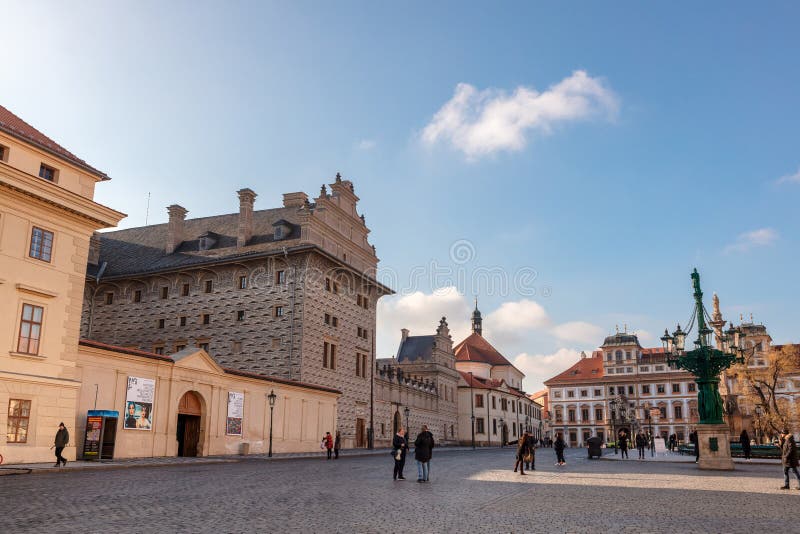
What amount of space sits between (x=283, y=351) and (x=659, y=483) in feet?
84.1

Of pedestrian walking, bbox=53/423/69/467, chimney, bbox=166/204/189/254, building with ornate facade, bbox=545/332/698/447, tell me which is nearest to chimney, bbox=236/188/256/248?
chimney, bbox=166/204/189/254

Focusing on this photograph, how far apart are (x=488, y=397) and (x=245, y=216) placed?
49.2 m

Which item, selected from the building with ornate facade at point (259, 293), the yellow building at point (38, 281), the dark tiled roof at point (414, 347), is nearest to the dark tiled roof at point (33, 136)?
the yellow building at point (38, 281)

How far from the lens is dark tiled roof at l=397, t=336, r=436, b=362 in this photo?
78.1 m

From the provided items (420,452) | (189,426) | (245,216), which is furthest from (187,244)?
(420,452)

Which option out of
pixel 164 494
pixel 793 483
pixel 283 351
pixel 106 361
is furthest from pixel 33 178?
pixel 793 483

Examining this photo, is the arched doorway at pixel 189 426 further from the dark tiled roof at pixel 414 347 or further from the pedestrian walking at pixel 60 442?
the dark tiled roof at pixel 414 347

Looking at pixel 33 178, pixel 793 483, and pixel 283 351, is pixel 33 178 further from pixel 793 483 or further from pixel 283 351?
pixel 793 483

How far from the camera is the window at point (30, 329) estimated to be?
21141mm

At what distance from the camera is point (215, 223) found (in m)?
46.7

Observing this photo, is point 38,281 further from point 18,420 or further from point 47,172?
point 18,420

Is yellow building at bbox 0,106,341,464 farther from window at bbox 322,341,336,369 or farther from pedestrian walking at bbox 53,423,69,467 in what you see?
window at bbox 322,341,336,369

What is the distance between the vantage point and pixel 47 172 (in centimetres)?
2302

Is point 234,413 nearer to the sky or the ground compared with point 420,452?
nearer to the sky
